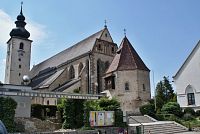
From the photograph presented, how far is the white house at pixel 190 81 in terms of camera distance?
30.5 metres

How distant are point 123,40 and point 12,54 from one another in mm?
26835

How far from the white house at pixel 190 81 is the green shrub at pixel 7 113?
21.3 metres

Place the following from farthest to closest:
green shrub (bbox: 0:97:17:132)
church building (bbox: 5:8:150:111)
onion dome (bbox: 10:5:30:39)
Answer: onion dome (bbox: 10:5:30:39) → church building (bbox: 5:8:150:111) → green shrub (bbox: 0:97:17:132)

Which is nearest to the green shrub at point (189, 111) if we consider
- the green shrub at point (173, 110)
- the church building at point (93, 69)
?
the green shrub at point (173, 110)

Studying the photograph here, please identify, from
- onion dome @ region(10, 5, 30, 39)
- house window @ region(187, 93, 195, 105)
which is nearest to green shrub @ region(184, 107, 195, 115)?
house window @ region(187, 93, 195, 105)

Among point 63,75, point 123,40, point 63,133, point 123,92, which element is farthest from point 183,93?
point 63,75

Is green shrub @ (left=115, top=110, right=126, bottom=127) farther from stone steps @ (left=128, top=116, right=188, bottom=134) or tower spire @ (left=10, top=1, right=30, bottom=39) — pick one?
tower spire @ (left=10, top=1, right=30, bottom=39)

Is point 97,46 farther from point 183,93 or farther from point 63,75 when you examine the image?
point 183,93

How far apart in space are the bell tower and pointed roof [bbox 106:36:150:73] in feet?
81.9

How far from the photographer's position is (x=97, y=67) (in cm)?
4175

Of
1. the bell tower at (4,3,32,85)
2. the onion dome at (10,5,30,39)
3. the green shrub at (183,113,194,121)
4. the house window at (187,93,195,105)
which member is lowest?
the green shrub at (183,113,194,121)

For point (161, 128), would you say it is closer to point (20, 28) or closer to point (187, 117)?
point (187, 117)

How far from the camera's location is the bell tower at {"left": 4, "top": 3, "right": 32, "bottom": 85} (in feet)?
173

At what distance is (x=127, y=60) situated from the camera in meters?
36.5
